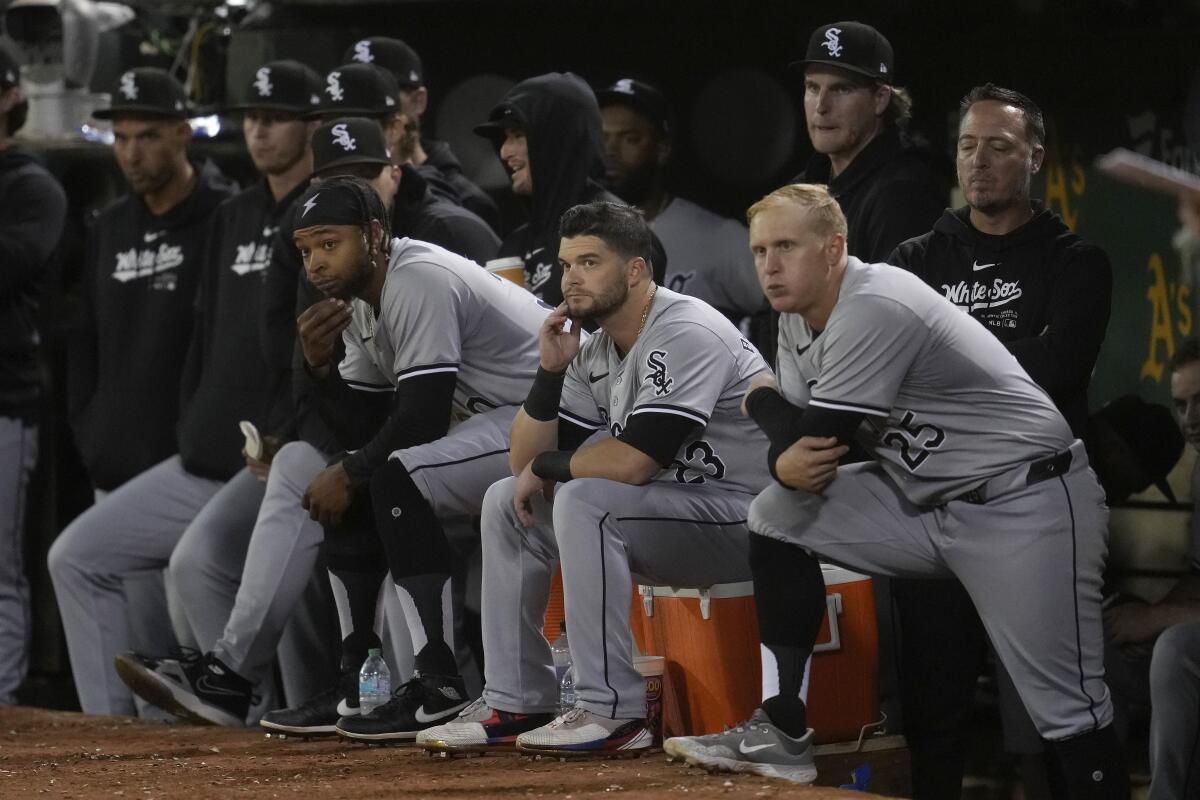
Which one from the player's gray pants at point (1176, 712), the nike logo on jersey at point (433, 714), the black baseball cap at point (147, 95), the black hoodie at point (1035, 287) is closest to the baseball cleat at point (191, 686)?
the nike logo on jersey at point (433, 714)

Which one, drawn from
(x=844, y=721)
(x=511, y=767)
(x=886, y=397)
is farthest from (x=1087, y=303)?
(x=511, y=767)

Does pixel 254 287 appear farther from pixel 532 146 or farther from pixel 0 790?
pixel 0 790

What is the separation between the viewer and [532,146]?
537cm

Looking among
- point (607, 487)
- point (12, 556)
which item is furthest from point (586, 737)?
point (12, 556)

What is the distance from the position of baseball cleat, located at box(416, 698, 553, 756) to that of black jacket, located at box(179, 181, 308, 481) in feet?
5.44

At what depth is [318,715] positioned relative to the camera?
494 centimetres

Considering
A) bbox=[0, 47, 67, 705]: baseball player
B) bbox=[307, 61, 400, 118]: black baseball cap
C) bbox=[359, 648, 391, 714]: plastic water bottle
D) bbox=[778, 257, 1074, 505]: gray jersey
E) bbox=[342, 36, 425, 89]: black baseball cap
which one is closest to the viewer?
bbox=[778, 257, 1074, 505]: gray jersey

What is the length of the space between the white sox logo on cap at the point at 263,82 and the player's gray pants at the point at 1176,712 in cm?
327

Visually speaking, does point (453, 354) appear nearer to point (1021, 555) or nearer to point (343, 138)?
point (343, 138)

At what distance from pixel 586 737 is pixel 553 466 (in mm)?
641

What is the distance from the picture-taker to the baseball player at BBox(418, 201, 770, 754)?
421 cm

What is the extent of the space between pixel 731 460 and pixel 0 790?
6.04ft

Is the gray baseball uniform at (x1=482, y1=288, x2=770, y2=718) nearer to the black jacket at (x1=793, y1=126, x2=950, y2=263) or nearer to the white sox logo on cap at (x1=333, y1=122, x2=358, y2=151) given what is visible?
the black jacket at (x1=793, y1=126, x2=950, y2=263)

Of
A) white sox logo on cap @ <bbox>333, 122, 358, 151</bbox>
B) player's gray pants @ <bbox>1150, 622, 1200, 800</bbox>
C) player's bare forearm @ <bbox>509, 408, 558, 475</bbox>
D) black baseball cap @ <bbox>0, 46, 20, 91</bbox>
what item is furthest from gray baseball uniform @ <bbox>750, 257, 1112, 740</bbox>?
black baseball cap @ <bbox>0, 46, 20, 91</bbox>
